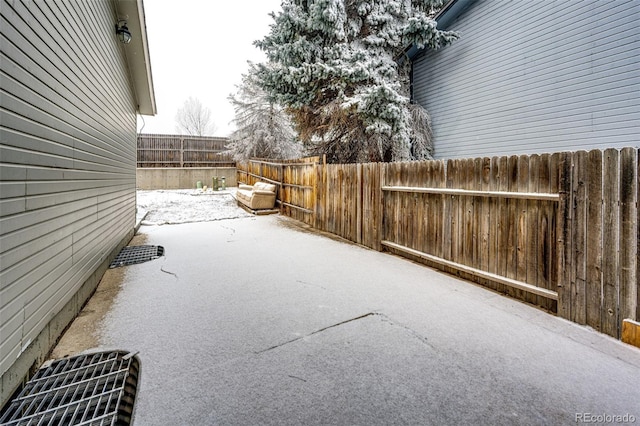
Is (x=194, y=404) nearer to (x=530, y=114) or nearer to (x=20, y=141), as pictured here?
(x=20, y=141)

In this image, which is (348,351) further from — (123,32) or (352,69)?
(352,69)

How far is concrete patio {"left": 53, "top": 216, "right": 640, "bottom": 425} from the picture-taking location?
1.68m

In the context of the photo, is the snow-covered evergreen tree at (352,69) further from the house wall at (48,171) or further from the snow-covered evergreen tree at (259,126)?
the house wall at (48,171)

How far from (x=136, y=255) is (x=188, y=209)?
5280 millimetres

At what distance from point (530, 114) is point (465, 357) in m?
6.97

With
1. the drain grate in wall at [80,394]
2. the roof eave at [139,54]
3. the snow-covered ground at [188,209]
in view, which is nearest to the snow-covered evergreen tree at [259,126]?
the snow-covered ground at [188,209]

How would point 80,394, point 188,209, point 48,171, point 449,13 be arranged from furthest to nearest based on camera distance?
point 188,209 < point 449,13 < point 48,171 < point 80,394

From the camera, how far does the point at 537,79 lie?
22.9 ft

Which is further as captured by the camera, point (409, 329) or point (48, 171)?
point (409, 329)

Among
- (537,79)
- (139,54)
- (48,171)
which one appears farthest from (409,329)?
(537,79)

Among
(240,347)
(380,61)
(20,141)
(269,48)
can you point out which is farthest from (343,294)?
(269,48)

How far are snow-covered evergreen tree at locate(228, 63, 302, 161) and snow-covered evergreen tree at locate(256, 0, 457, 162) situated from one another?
427 cm

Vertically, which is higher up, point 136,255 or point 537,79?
point 537,79

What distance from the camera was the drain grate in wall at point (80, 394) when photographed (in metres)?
1.61
